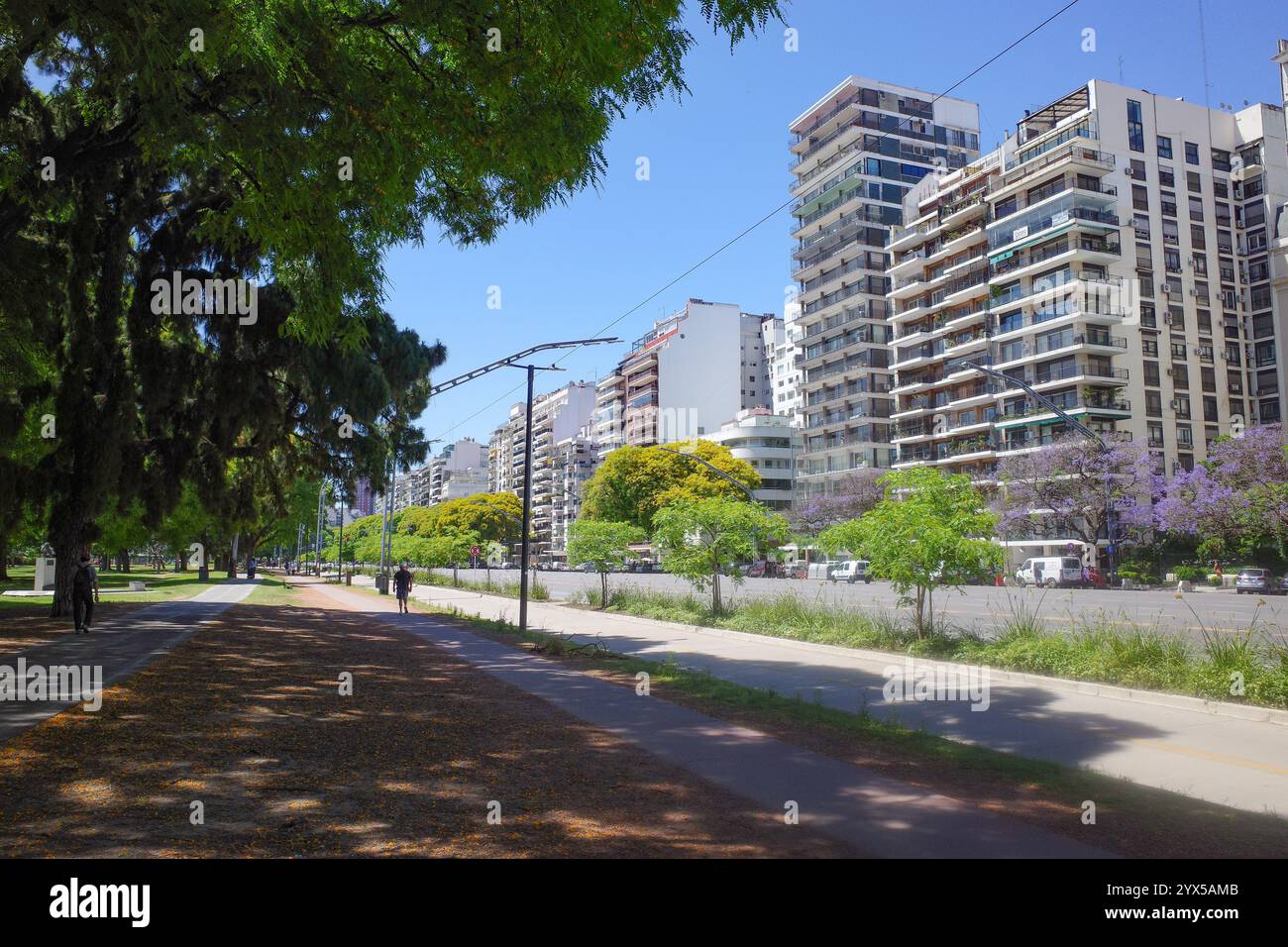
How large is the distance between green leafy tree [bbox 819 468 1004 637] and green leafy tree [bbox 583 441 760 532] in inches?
2432

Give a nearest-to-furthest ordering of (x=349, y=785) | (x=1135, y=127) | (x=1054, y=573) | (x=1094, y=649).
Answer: (x=349, y=785)
(x=1094, y=649)
(x=1054, y=573)
(x=1135, y=127)

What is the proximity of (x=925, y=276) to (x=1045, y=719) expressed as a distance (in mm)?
71740

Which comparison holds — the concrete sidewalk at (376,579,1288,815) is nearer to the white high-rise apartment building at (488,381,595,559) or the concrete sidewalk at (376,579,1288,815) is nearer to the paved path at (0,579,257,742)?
the paved path at (0,579,257,742)

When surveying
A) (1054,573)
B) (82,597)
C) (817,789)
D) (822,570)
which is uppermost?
(82,597)

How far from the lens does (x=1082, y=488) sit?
4769 cm

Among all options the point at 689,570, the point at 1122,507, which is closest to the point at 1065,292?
the point at 1122,507

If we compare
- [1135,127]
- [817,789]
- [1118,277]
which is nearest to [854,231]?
[1135,127]

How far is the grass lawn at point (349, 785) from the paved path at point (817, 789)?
307 mm

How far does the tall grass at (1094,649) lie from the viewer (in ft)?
33.4

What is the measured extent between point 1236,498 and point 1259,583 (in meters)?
9.66

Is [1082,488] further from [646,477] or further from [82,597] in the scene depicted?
[82,597]

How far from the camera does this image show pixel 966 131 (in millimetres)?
87438

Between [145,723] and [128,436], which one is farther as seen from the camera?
[128,436]
